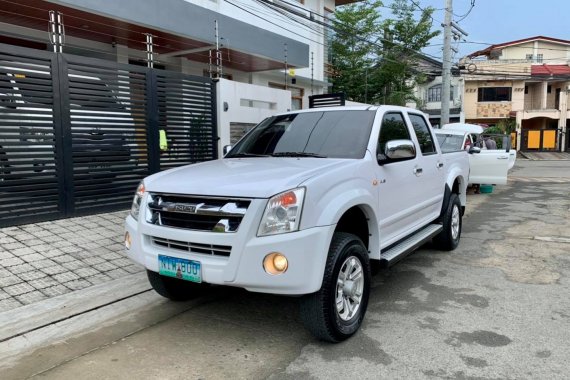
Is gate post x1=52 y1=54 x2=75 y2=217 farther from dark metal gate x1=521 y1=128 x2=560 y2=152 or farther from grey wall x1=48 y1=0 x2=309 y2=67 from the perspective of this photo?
dark metal gate x1=521 y1=128 x2=560 y2=152

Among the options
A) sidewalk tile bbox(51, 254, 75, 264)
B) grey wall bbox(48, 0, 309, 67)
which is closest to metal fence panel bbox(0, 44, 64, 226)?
sidewalk tile bbox(51, 254, 75, 264)

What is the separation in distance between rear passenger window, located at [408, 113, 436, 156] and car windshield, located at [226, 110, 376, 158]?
1.13m

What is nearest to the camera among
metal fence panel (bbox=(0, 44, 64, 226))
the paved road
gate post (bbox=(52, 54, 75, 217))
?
the paved road

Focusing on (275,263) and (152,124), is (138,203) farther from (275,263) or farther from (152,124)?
(152,124)

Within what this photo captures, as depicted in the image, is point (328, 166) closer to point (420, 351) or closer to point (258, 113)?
point (420, 351)

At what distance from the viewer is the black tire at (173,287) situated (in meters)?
4.32

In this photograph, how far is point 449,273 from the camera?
5.49 m

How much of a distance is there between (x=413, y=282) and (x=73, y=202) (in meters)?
4.96

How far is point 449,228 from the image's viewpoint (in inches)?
247

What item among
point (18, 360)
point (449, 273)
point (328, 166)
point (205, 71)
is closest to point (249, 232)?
point (328, 166)

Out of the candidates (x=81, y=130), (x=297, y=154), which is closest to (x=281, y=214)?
(x=297, y=154)

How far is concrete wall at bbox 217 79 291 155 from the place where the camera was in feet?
31.7

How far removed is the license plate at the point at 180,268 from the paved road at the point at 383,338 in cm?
61

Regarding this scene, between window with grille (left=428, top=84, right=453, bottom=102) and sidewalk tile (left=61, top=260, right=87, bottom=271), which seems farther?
window with grille (left=428, top=84, right=453, bottom=102)
